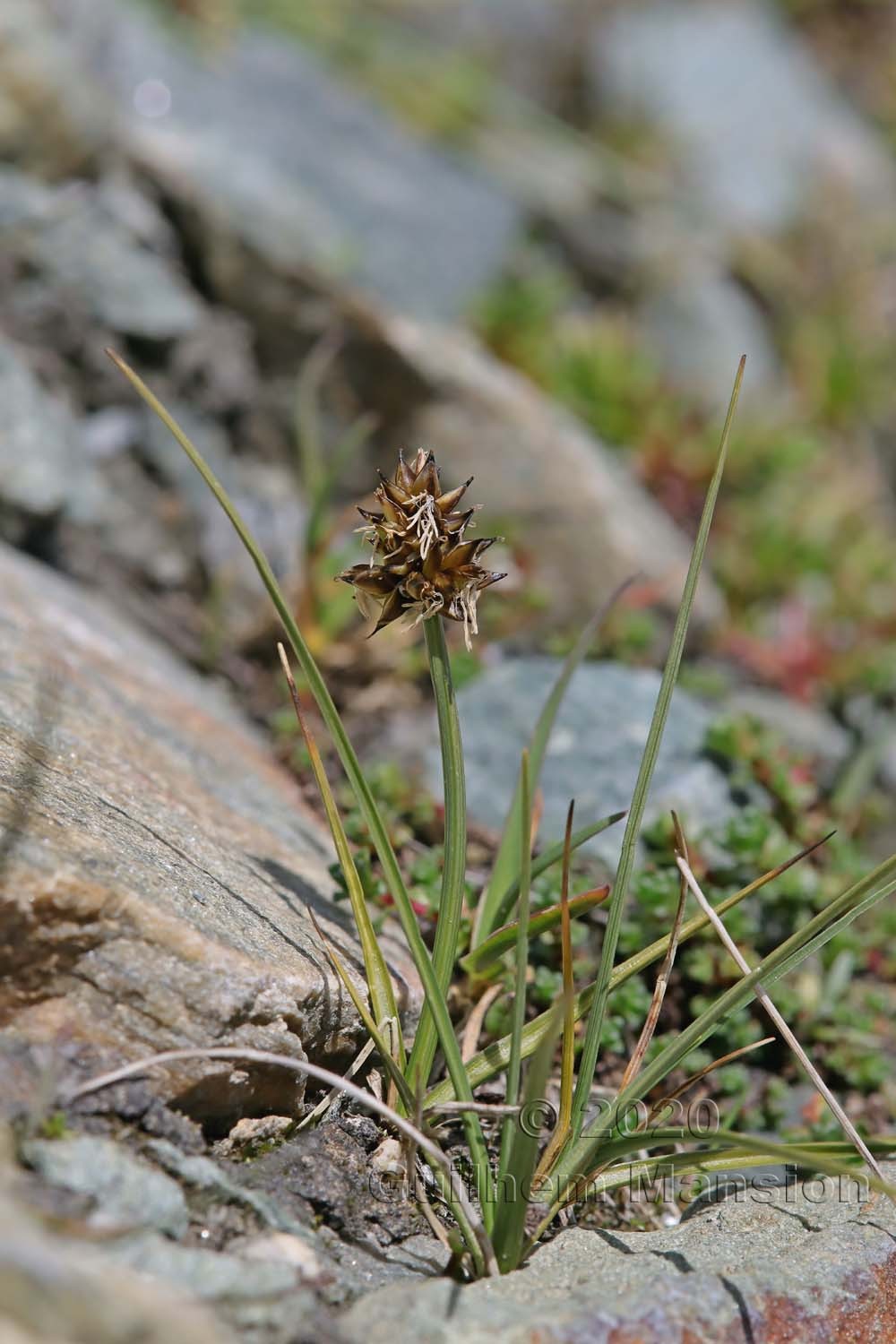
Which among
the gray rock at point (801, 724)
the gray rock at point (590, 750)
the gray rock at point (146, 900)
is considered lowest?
the gray rock at point (146, 900)

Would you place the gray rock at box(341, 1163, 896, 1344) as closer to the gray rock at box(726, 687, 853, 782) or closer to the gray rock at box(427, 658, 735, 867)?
the gray rock at box(427, 658, 735, 867)

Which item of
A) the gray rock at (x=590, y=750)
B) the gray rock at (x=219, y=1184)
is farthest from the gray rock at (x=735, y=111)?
the gray rock at (x=219, y=1184)

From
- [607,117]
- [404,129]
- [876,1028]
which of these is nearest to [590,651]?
[876,1028]

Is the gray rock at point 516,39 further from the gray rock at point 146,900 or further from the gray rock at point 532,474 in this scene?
the gray rock at point 146,900

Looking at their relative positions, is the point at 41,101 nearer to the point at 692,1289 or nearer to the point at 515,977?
the point at 515,977

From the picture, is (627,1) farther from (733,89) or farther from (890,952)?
(890,952)

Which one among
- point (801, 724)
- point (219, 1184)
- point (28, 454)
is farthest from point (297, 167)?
point (219, 1184)

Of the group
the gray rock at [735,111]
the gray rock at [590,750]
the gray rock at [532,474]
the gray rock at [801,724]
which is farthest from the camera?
the gray rock at [735,111]
